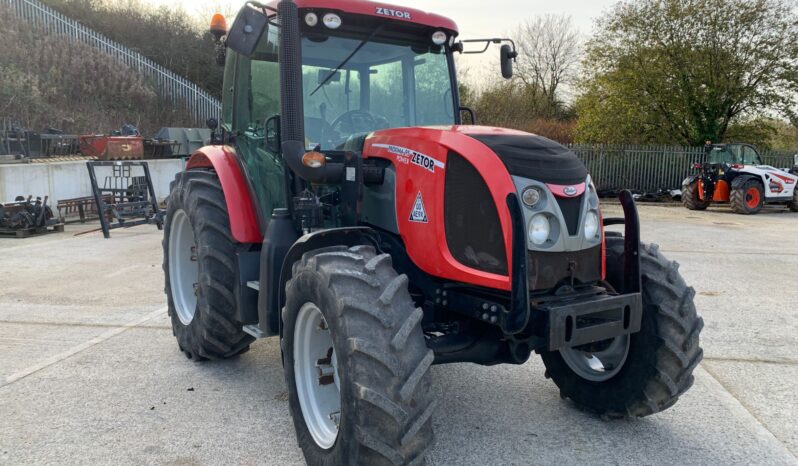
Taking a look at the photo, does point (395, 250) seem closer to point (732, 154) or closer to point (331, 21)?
point (331, 21)

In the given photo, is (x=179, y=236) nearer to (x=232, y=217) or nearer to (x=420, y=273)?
(x=232, y=217)

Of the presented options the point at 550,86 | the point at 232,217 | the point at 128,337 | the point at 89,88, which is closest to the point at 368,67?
the point at 232,217

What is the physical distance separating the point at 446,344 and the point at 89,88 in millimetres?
21092

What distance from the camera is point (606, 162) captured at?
22641mm

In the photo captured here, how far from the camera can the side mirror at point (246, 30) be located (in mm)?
3215

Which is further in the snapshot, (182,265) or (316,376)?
(182,265)

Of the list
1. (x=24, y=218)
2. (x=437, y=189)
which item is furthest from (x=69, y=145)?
(x=437, y=189)

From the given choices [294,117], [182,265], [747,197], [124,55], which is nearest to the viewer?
[294,117]

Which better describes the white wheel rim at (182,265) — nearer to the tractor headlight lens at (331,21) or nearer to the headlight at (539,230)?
the tractor headlight lens at (331,21)

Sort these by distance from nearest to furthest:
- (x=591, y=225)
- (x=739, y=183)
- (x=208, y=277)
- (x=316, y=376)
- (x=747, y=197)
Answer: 1. (x=591, y=225)
2. (x=316, y=376)
3. (x=208, y=277)
4. (x=739, y=183)
5. (x=747, y=197)

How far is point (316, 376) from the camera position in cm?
316

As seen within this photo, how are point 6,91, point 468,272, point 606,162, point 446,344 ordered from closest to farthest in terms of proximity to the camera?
point 468,272 < point 446,344 < point 6,91 < point 606,162

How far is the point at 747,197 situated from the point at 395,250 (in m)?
16.4

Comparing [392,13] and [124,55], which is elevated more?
[124,55]
